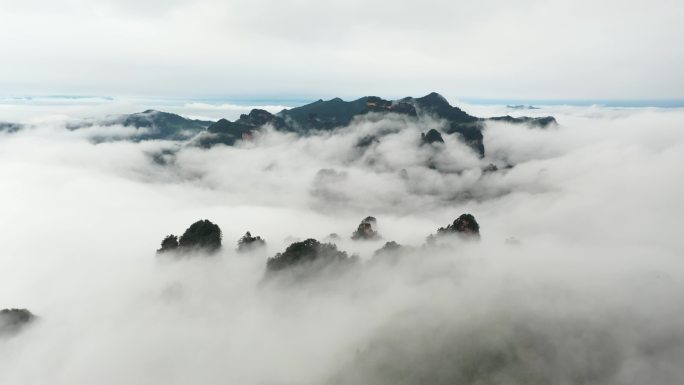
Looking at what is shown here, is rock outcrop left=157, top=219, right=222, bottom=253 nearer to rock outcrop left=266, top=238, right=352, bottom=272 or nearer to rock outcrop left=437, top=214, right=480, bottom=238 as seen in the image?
rock outcrop left=266, top=238, right=352, bottom=272

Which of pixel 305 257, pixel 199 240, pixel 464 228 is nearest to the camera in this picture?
pixel 305 257

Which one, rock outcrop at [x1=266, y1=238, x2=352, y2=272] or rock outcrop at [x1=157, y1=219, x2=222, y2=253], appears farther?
rock outcrop at [x1=157, y1=219, x2=222, y2=253]

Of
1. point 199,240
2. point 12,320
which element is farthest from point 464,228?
point 12,320

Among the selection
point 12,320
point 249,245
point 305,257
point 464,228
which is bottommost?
point 12,320

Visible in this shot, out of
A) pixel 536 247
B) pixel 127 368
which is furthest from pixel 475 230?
pixel 127 368

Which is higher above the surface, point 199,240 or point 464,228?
point 464,228

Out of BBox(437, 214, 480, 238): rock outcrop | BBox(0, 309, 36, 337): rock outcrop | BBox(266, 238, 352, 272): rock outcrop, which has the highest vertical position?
BBox(437, 214, 480, 238): rock outcrop

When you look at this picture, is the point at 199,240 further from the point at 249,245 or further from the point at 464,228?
the point at 464,228

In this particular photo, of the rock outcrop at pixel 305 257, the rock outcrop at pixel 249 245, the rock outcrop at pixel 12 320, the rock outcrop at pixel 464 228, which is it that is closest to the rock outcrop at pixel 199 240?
the rock outcrop at pixel 249 245

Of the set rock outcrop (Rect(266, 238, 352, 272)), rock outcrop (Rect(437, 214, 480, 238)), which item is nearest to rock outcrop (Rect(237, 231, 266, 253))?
rock outcrop (Rect(266, 238, 352, 272))

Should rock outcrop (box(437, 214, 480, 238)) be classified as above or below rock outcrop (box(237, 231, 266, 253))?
above

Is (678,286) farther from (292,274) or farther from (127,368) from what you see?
(127,368)

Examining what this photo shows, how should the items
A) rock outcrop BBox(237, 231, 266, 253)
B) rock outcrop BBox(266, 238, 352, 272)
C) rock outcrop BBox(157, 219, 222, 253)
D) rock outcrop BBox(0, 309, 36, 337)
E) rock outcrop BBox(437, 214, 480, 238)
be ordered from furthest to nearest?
1. rock outcrop BBox(237, 231, 266, 253)
2. rock outcrop BBox(157, 219, 222, 253)
3. rock outcrop BBox(437, 214, 480, 238)
4. rock outcrop BBox(266, 238, 352, 272)
5. rock outcrop BBox(0, 309, 36, 337)
